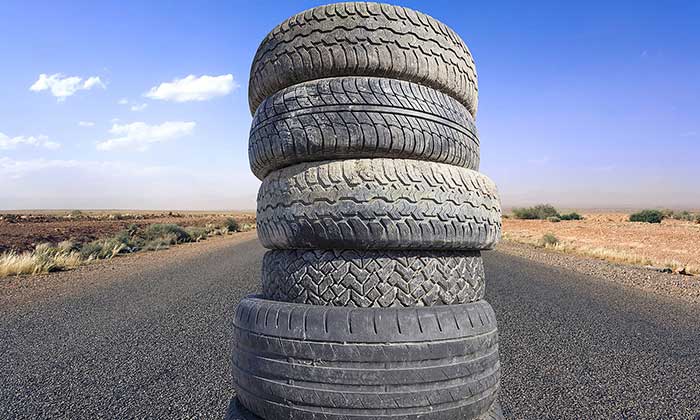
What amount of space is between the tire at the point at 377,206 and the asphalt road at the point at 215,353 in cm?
179

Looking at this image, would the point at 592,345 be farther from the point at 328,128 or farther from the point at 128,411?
the point at 128,411

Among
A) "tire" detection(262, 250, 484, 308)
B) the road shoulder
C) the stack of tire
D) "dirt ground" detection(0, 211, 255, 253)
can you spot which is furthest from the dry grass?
"tire" detection(262, 250, 484, 308)

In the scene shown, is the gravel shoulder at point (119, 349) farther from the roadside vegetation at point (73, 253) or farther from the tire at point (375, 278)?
the roadside vegetation at point (73, 253)

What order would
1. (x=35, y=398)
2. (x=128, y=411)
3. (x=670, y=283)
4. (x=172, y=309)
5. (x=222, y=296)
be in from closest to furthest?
1. (x=128, y=411)
2. (x=35, y=398)
3. (x=172, y=309)
4. (x=222, y=296)
5. (x=670, y=283)

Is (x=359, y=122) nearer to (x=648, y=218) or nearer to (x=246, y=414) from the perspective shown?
(x=246, y=414)

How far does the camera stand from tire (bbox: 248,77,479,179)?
2.13 meters

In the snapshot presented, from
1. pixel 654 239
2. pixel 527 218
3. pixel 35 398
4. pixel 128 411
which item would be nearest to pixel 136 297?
pixel 35 398

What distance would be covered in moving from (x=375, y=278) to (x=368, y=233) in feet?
0.78

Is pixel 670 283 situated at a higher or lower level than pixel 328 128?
lower

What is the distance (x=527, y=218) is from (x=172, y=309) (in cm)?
5580

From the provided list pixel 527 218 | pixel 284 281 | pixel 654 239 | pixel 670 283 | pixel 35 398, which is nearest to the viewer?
pixel 284 281

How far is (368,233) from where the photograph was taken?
2.07m

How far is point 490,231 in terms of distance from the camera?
7.83 ft

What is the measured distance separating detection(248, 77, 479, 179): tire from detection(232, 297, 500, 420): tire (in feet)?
2.58
